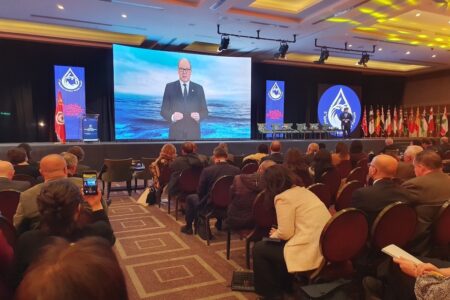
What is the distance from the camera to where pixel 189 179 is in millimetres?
4836

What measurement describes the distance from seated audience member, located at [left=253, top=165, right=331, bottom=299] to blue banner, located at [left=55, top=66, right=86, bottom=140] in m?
9.46

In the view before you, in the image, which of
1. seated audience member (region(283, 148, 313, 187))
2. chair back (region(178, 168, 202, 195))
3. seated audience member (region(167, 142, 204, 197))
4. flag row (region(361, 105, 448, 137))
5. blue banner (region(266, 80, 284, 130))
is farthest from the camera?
flag row (region(361, 105, 448, 137))

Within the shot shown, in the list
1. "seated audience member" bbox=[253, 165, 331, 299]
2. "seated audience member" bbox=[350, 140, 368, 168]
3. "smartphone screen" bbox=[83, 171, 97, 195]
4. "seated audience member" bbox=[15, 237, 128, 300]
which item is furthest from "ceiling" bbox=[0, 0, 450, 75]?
"seated audience member" bbox=[15, 237, 128, 300]

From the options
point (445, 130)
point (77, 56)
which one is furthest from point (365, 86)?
point (77, 56)

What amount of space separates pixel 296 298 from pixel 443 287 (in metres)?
1.57

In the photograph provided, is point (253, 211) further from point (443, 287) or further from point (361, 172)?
point (361, 172)

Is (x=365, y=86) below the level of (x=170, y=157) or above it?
above

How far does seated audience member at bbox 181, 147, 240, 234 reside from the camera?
4.16 m

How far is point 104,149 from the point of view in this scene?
8711mm

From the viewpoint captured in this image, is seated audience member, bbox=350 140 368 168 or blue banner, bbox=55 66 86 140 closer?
seated audience member, bbox=350 140 368 168

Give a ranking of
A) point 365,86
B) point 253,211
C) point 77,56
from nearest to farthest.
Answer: point 253,211, point 77,56, point 365,86

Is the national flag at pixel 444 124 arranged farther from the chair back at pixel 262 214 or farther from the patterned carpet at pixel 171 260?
the chair back at pixel 262 214

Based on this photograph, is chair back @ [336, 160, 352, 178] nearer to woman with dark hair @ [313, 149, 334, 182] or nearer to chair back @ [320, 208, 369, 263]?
woman with dark hair @ [313, 149, 334, 182]

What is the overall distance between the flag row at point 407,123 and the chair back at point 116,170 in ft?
40.2
